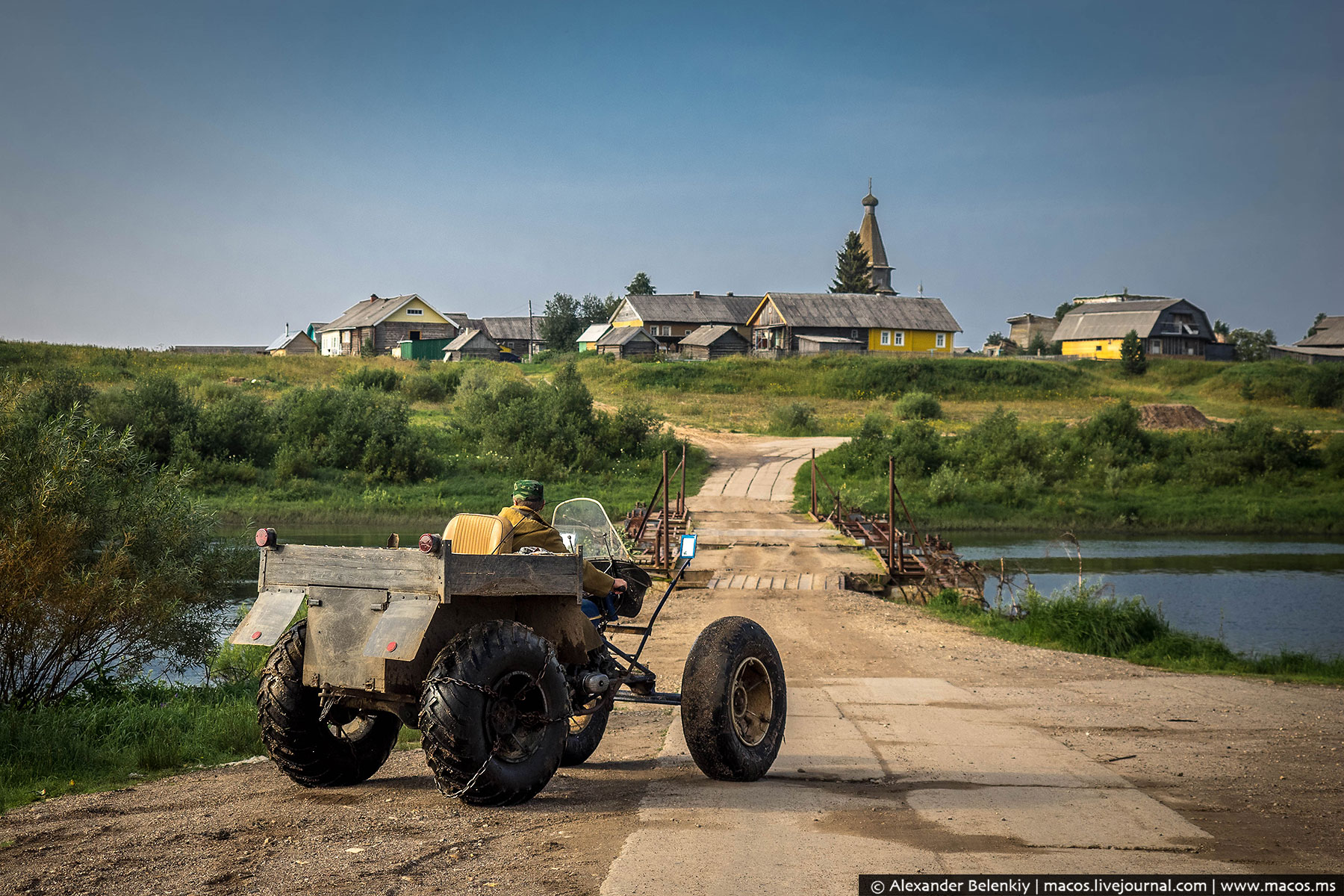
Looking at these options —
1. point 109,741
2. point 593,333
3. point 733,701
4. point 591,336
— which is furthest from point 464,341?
point 733,701

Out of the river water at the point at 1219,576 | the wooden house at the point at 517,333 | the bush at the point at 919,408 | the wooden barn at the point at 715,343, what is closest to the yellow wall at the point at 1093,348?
the wooden barn at the point at 715,343

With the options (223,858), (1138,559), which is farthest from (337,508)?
(223,858)

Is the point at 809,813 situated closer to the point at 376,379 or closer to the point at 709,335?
the point at 376,379

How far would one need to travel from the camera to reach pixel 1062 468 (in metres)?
39.4

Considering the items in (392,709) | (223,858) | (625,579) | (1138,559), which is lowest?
(1138,559)

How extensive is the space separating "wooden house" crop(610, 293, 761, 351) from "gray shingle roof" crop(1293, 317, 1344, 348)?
58039mm

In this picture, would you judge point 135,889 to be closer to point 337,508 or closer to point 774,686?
point 774,686

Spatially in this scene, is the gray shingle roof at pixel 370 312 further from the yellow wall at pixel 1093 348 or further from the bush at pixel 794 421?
the yellow wall at pixel 1093 348

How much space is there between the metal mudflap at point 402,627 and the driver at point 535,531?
3.14 ft

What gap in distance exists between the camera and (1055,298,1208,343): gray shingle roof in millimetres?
83438

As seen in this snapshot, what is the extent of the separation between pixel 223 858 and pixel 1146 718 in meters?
8.12

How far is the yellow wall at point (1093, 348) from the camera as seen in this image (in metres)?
84.9

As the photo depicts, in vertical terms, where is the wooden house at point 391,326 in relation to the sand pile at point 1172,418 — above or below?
above

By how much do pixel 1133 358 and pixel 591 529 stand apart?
235ft
